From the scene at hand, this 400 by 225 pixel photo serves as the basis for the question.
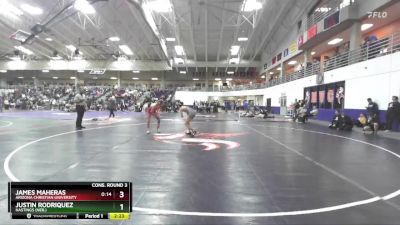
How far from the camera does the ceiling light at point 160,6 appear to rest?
28906 mm

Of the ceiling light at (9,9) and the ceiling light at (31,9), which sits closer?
the ceiling light at (31,9)

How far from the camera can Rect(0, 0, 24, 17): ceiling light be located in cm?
3298

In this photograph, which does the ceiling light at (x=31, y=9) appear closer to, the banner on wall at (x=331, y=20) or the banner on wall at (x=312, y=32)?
the banner on wall at (x=312, y=32)

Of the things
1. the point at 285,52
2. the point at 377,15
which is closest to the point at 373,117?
the point at 377,15

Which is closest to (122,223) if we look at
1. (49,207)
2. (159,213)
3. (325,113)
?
(159,213)

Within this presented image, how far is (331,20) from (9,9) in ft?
98.4

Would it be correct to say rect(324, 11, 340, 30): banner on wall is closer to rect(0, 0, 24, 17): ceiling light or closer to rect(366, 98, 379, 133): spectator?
rect(366, 98, 379, 133): spectator

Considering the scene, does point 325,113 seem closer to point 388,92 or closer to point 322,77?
point 322,77

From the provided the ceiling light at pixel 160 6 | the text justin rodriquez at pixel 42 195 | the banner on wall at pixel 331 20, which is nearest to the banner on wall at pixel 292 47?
the banner on wall at pixel 331 20

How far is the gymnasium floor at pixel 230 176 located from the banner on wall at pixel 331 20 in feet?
50.2

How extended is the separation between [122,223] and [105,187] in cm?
163

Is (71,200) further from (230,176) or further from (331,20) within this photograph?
(331,20)

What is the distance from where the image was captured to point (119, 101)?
164 feet

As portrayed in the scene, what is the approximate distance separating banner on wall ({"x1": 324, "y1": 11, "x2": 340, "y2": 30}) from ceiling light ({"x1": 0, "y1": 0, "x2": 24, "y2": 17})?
28.5 metres
